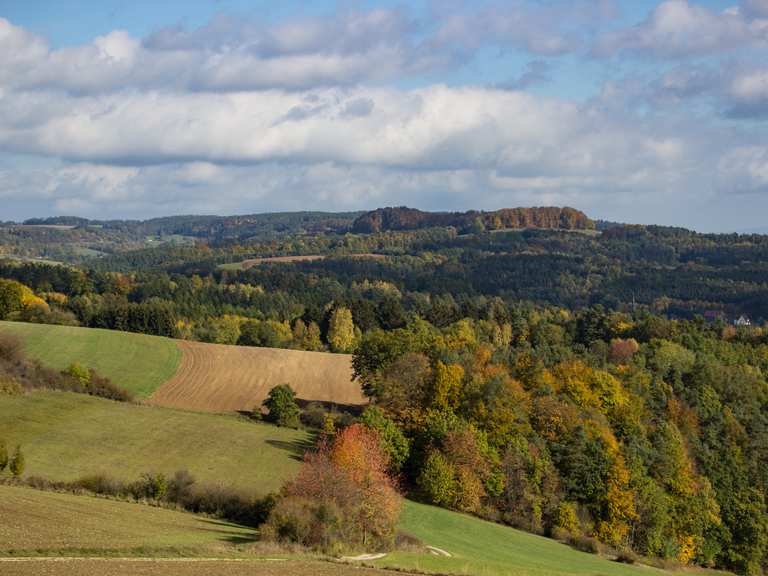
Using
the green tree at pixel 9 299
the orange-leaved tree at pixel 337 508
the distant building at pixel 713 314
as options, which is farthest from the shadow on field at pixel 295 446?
the distant building at pixel 713 314

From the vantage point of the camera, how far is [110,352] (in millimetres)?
97625

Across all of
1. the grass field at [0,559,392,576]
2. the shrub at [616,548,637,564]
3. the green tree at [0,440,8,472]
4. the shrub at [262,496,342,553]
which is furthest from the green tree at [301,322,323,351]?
the grass field at [0,559,392,576]

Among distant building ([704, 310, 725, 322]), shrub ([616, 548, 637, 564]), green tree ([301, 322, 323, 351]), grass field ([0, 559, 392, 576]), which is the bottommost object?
shrub ([616, 548, 637, 564])

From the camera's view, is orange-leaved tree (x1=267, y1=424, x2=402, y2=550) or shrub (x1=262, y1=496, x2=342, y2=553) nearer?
shrub (x1=262, y1=496, x2=342, y2=553)

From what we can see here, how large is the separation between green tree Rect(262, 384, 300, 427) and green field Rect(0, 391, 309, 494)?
2748mm

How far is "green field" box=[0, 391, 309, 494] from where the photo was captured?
55.2 metres

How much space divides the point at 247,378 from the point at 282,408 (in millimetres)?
16674

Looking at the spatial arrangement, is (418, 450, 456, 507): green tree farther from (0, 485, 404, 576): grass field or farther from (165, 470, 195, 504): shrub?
(0, 485, 404, 576): grass field

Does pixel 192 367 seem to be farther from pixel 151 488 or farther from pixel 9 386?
pixel 151 488

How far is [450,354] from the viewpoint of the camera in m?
81.9

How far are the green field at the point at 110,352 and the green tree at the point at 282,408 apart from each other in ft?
48.6

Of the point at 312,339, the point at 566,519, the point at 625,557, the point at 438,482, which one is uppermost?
the point at 312,339

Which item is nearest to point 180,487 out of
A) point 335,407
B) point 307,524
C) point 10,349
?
point 307,524

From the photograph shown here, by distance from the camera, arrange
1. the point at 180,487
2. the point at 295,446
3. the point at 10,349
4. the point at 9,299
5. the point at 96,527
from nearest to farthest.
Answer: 1. the point at 96,527
2. the point at 180,487
3. the point at 295,446
4. the point at 10,349
5. the point at 9,299
